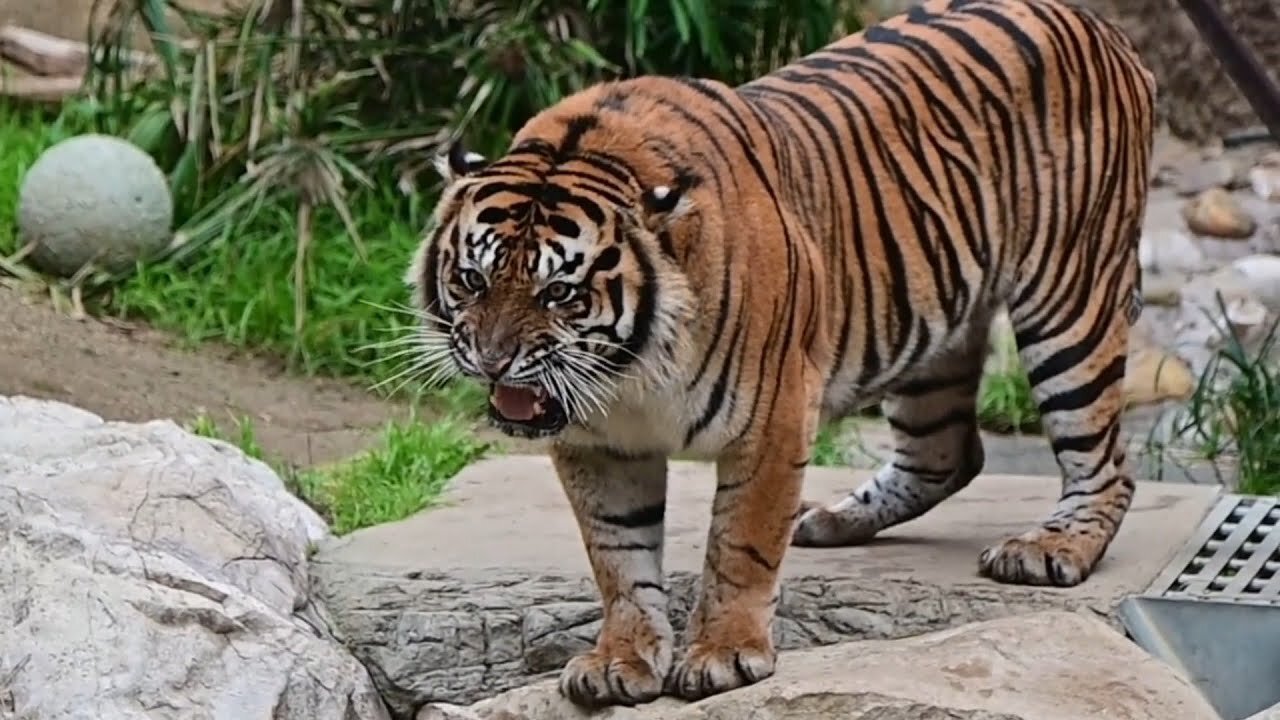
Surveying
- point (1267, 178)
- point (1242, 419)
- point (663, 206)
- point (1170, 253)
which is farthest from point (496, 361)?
point (1267, 178)

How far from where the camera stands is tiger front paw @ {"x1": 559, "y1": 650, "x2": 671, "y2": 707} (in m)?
3.59

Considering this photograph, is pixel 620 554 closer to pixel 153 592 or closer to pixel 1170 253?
pixel 153 592

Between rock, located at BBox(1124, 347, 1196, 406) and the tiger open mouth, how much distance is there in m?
3.86

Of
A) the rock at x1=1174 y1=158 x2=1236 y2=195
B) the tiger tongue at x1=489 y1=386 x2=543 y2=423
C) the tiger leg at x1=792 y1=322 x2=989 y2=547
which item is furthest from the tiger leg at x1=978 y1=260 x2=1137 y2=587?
the rock at x1=1174 y1=158 x2=1236 y2=195

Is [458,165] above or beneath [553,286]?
above

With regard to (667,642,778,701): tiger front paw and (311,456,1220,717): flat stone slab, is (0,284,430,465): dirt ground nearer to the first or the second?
(311,456,1220,717): flat stone slab

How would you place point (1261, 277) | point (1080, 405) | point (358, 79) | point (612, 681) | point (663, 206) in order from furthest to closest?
point (358, 79) → point (1261, 277) → point (1080, 405) → point (612, 681) → point (663, 206)

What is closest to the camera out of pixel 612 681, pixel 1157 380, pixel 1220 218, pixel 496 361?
pixel 496 361

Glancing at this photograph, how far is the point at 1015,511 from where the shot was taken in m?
4.89

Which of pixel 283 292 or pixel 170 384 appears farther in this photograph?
pixel 283 292

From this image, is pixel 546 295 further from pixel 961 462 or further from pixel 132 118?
pixel 132 118

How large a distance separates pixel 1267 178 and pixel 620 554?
5.25 metres

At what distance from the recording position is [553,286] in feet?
10.7

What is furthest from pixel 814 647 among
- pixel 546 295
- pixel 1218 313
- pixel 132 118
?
pixel 132 118
